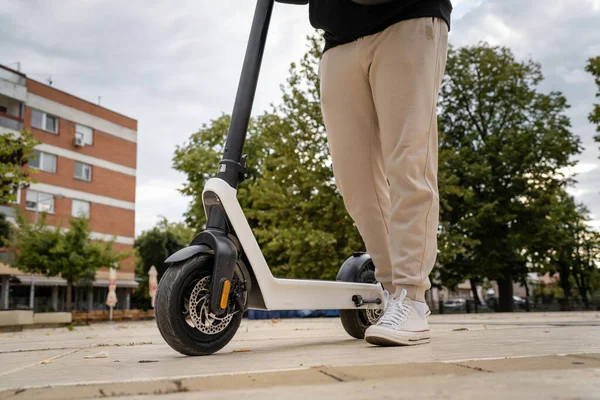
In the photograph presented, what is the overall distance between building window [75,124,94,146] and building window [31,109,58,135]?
1.61 meters

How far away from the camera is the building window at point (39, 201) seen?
35031 mm

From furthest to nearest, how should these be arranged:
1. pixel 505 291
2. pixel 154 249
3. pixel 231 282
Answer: pixel 154 249 → pixel 505 291 → pixel 231 282

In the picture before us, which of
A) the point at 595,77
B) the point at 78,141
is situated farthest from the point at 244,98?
the point at 78,141

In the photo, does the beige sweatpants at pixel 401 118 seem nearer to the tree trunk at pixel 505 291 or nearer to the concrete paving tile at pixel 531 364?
the concrete paving tile at pixel 531 364

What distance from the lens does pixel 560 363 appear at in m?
1.46

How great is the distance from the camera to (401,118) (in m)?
2.83

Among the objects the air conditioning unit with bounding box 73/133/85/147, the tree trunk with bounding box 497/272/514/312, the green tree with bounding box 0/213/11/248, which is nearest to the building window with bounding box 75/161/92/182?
the air conditioning unit with bounding box 73/133/85/147

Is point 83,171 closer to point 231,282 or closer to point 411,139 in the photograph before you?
point 231,282

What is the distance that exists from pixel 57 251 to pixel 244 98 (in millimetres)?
27284

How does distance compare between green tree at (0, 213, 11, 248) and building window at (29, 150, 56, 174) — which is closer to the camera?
green tree at (0, 213, 11, 248)

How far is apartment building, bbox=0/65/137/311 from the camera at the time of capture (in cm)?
3472

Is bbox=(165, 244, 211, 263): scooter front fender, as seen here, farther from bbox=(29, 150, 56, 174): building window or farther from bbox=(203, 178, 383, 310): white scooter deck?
bbox=(29, 150, 56, 174): building window

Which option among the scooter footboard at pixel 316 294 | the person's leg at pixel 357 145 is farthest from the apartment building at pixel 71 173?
the person's leg at pixel 357 145

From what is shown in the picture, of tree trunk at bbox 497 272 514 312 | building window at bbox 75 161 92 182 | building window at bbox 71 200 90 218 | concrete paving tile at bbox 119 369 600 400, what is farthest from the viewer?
building window at bbox 75 161 92 182
